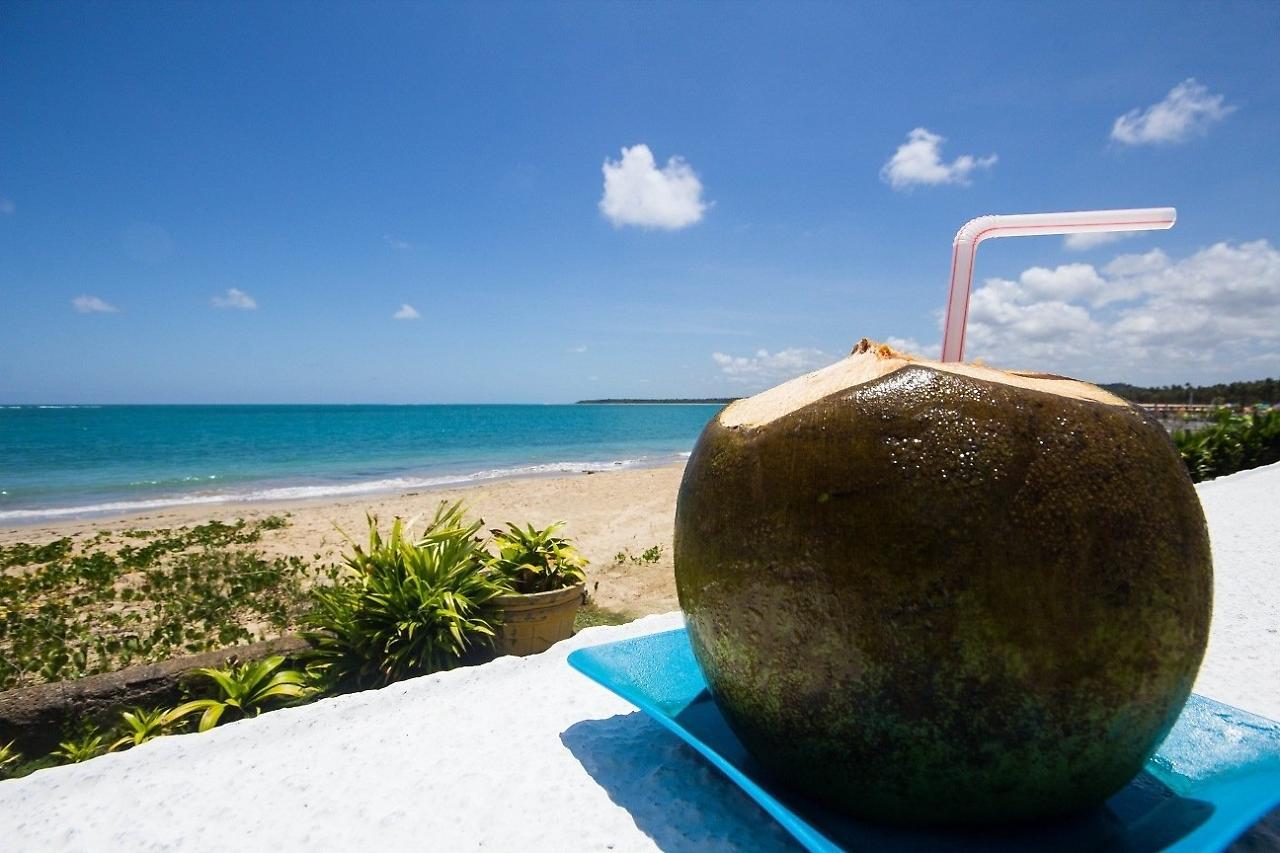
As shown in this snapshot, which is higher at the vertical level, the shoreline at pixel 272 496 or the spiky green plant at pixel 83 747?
the spiky green plant at pixel 83 747

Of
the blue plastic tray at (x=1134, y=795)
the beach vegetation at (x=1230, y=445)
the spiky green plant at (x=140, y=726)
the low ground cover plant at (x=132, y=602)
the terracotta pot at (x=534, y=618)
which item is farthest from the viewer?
the beach vegetation at (x=1230, y=445)

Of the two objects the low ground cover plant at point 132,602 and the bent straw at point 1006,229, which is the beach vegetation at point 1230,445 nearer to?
the bent straw at point 1006,229

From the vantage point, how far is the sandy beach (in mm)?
7715

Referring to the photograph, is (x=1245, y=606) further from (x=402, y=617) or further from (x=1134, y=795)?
(x=402, y=617)

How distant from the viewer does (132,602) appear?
7.01 meters

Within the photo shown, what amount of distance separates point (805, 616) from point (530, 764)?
160cm

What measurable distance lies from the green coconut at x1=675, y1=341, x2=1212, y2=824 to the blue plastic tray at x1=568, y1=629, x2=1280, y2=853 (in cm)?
9

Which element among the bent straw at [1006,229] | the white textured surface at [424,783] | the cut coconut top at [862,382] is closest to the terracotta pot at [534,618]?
the white textured surface at [424,783]

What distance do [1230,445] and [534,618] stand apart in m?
15.3

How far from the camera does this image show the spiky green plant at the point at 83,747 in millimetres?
3467

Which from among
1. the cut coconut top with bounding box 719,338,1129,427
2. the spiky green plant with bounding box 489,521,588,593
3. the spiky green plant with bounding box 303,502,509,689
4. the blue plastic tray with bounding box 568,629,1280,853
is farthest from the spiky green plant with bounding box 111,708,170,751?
the cut coconut top with bounding box 719,338,1129,427

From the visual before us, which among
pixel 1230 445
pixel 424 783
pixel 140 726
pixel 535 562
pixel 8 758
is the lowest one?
pixel 8 758

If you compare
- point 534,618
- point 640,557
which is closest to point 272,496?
point 640,557

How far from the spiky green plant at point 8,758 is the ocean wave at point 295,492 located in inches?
609
